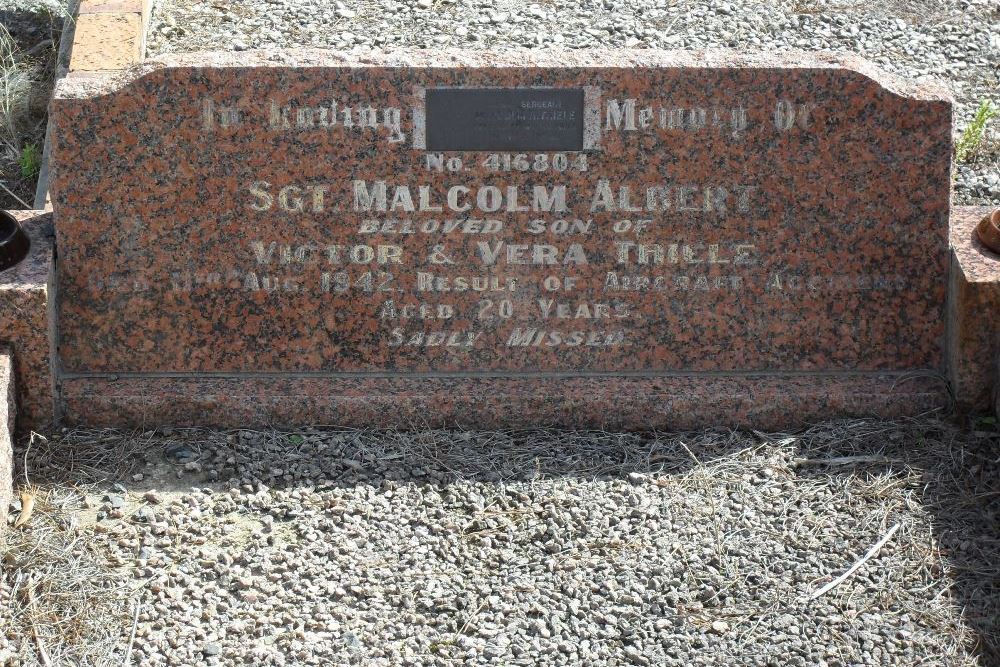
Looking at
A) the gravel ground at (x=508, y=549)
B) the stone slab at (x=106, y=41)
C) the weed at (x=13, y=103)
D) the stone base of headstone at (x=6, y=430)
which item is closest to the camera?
the gravel ground at (x=508, y=549)

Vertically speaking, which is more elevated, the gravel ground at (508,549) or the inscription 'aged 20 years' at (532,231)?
the inscription 'aged 20 years' at (532,231)

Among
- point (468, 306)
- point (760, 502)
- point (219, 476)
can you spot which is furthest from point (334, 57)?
point (760, 502)

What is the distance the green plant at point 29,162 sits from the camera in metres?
5.81

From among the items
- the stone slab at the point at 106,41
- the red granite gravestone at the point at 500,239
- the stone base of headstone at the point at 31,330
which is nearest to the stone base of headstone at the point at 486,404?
the red granite gravestone at the point at 500,239

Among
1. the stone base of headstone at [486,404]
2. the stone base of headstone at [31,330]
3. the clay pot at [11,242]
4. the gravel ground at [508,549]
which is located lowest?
the gravel ground at [508,549]

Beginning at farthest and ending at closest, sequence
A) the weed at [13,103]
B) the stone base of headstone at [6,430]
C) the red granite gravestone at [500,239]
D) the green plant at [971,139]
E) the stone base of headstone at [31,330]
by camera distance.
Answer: the weed at [13,103] < the green plant at [971,139] < the red granite gravestone at [500,239] < the stone base of headstone at [31,330] < the stone base of headstone at [6,430]

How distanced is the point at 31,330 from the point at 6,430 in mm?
365

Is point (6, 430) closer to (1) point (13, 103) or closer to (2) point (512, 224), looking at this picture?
(2) point (512, 224)

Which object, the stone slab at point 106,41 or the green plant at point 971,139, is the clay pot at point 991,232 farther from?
the stone slab at point 106,41

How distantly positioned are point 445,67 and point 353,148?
421mm

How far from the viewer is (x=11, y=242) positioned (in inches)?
162

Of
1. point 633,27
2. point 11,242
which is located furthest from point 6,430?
point 633,27

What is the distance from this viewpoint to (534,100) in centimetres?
415

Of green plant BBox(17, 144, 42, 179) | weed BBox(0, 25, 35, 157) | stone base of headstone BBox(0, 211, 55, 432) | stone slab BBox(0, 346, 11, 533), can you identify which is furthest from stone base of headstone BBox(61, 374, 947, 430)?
weed BBox(0, 25, 35, 157)
